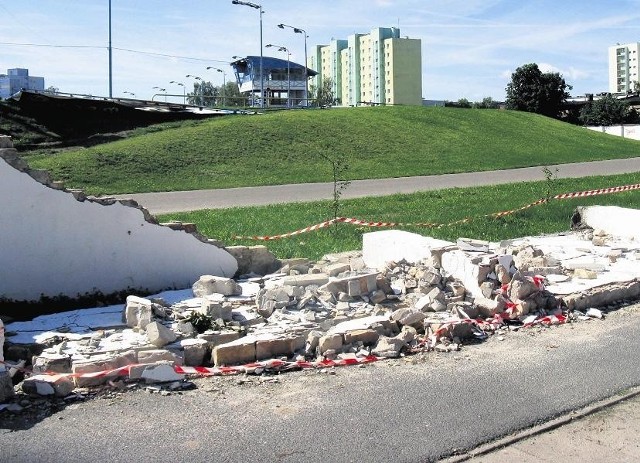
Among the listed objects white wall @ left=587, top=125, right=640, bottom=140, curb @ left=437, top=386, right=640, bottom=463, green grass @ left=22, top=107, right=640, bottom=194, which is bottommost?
curb @ left=437, top=386, right=640, bottom=463

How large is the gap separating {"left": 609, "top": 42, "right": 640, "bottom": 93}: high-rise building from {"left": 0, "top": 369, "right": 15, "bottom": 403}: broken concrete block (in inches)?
7501

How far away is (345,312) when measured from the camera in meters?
8.55

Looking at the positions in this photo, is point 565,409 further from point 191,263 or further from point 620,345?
point 191,263

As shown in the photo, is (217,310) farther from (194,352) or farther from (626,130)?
(626,130)

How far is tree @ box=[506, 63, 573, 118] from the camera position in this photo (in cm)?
8212

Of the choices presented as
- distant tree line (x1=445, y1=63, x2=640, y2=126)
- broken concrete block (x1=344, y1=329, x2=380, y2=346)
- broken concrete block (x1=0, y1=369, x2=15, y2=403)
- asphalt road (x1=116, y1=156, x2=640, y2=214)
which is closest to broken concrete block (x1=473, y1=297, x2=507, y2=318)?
broken concrete block (x1=344, y1=329, x2=380, y2=346)

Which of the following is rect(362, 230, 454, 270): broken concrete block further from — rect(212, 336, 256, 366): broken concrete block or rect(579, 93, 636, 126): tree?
rect(579, 93, 636, 126): tree

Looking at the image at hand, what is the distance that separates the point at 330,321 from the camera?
8164 mm

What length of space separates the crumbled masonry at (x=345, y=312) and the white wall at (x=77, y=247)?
35.8 inches

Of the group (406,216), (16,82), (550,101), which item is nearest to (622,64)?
(550,101)

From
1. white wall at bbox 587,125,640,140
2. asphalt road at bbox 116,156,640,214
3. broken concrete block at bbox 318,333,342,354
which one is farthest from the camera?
white wall at bbox 587,125,640,140

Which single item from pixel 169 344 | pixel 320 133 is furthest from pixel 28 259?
pixel 320 133

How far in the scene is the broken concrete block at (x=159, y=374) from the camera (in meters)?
6.42

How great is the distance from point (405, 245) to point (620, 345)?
3849mm
